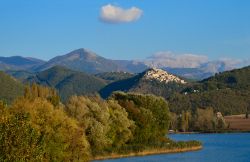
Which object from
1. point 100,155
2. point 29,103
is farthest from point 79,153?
point 100,155

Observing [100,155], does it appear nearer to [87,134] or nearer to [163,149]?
[87,134]

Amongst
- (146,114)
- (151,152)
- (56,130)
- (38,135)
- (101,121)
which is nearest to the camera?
(38,135)

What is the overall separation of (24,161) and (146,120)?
75896 mm

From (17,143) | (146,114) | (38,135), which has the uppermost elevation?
(146,114)

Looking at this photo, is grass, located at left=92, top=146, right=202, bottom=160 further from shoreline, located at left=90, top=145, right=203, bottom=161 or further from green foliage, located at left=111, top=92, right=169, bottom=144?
green foliage, located at left=111, top=92, right=169, bottom=144

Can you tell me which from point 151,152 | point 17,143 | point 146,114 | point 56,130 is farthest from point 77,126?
point 146,114

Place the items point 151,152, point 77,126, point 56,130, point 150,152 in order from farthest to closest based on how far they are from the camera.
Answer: point 151,152
point 150,152
point 77,126
point 56,130

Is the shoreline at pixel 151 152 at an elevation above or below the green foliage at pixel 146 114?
below

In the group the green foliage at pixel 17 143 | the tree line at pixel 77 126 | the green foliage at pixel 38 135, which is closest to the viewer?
the green foliage at pixel 17 143

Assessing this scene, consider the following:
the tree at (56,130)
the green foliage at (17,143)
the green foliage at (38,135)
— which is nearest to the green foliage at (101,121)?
the tree at (56,130)

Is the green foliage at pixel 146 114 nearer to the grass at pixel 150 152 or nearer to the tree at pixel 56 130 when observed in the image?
the grass at pixel 150 152

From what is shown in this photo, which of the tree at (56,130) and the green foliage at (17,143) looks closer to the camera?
the green foliage at (17,143)

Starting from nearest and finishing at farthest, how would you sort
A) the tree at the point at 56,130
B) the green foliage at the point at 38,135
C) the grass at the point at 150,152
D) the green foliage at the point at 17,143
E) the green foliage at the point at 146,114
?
the green foliage at the point at 17,143 < the green foliage at the point at 38,135 < the tree at the point at 56,130 < the grass at the point at 150,152 < the green foliage at the point at 146,114

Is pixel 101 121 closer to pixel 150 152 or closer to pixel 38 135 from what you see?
pixel 150 152
